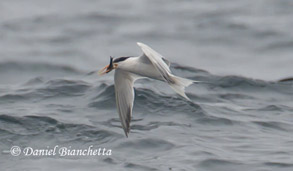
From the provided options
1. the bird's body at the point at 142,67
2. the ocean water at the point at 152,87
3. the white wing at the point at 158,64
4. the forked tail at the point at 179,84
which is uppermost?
the white wing at the point at 158,64

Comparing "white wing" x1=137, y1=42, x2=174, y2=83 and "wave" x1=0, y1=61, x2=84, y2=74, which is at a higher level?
"white wing" x1=137, y1=42, x2=174, y2=83

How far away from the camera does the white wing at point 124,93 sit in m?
9.48

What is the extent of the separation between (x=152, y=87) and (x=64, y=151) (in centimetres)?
352

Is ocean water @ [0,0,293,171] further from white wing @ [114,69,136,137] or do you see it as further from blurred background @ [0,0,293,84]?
white wing @ [114,69,136,137]

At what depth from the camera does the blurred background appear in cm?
1473

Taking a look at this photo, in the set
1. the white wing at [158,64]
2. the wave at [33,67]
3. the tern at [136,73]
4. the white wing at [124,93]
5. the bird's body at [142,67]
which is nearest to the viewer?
the white wing at [158,64]

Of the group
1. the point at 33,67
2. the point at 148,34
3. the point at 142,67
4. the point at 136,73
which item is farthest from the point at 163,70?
the point at 148,34

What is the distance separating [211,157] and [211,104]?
274cm

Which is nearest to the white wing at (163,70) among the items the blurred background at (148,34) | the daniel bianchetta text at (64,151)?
the daniel bianchetta text at (64,151)

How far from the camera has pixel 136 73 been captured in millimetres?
8914

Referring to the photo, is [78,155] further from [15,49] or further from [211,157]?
[15,49]

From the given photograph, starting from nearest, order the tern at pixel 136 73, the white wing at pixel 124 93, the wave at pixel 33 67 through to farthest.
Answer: the tern at pixel 136 73 < the white wing at pixel 124 93 < the wave at pixel 33 67

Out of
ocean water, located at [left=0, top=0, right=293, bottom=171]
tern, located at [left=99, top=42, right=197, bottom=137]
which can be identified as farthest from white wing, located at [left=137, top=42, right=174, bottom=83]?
ocean water, located at [left=0, top=0, right=293, bottom=171]

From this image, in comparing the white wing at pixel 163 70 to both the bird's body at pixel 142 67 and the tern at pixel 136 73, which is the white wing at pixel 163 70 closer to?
the tern at pixel 136 73
